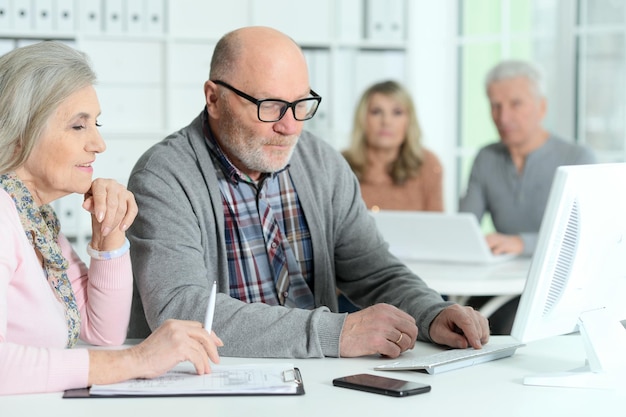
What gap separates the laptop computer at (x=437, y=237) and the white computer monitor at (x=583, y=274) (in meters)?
1.41

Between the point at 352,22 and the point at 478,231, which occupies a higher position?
the point at 352,22

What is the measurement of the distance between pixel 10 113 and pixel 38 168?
0.11 metres

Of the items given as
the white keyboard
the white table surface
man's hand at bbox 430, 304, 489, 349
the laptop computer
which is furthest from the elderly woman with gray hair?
the laptop computer

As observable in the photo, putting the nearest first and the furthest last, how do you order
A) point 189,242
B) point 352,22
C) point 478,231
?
point 189,242, point 478,231, point 352,22

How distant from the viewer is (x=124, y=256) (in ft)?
5.98

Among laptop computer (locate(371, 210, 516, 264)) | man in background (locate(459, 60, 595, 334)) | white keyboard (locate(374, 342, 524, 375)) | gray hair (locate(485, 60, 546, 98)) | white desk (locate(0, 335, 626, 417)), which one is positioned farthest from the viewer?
gray hair (locate(485, 60, 546, 98))

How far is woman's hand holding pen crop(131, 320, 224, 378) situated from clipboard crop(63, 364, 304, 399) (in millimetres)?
25

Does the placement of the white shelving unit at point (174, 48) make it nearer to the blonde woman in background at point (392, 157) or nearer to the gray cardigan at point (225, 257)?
the blonde woman in background at point (392, 157)

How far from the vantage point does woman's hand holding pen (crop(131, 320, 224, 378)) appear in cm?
150

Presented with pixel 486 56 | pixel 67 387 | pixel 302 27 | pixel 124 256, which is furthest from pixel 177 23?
pixel 67 387

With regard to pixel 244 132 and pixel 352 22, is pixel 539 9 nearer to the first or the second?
pixel 352 22

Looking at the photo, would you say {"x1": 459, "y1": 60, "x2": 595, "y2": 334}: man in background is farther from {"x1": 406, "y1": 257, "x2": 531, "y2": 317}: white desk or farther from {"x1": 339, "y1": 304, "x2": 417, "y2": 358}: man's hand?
{"x1": 339, "y1": 304, "x2": 417, "y2": 358}: man's hand

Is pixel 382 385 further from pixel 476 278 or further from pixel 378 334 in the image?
pixel 476 278

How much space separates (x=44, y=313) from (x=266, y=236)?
64cm
